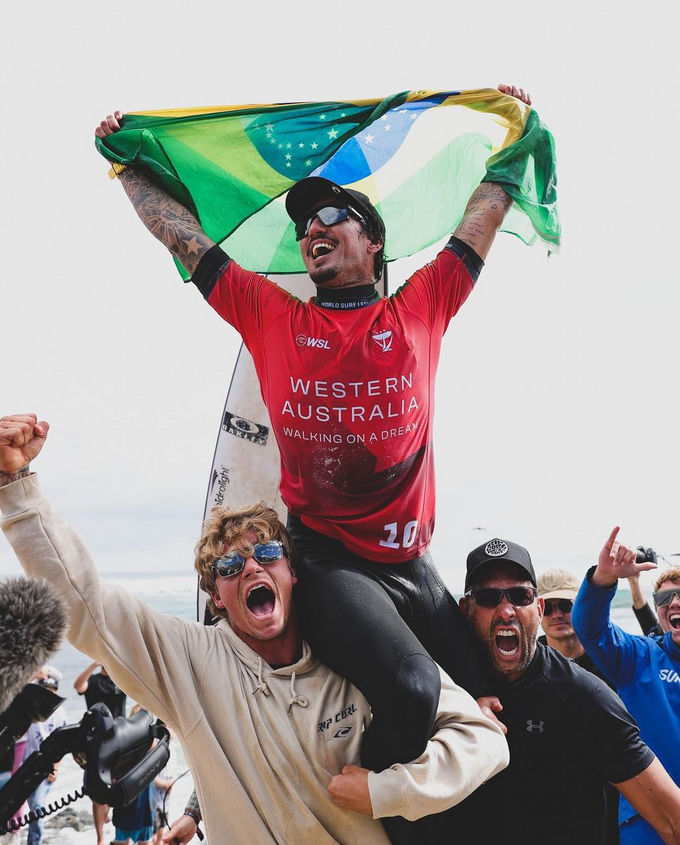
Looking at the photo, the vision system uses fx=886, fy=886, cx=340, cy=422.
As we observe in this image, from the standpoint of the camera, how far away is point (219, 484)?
496 centimetres

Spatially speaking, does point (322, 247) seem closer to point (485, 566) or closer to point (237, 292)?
point (237, 292)

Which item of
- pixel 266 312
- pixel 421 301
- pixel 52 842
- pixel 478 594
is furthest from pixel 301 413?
pixel 52 842

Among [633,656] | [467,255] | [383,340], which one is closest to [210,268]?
[383,340]

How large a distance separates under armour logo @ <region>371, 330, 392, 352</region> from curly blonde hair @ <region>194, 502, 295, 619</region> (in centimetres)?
74

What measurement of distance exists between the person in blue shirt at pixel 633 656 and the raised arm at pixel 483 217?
1.55m

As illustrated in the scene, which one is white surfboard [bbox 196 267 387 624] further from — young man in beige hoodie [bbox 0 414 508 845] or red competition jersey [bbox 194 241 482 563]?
young man in beige hoodie [bbox 0 414 508 845]

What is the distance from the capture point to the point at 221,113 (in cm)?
394

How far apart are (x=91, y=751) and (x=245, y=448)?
6.85 feet

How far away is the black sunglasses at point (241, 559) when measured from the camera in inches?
122

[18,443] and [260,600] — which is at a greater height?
[18,443]

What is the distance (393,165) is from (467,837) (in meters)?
2.88

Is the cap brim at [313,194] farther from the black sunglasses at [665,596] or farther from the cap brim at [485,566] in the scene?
the black sunglasses at [665,596]

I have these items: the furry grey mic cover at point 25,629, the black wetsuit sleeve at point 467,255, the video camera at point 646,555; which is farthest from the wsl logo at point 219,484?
the furry grey mic cover at point 25,629

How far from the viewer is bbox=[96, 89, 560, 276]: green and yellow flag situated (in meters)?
3.78
